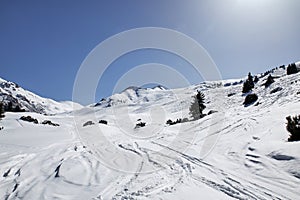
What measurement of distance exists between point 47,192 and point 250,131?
36.1ft

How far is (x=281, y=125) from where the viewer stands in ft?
41.5

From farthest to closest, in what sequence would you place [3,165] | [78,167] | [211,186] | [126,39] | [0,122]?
1. [0,122]
2. [126,39]
3. [3,165]
4. [78,167]
5. [211,186]

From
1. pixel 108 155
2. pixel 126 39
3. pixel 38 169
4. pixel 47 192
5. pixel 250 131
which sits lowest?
pixel 47 192

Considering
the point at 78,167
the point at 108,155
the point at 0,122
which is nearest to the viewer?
the point at 78,167

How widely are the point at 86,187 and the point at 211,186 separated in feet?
11.9

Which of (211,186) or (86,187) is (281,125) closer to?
(211,186)

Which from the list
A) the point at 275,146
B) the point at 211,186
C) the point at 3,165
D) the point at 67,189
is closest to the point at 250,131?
the point at 275,146

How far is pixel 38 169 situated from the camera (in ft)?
30.4

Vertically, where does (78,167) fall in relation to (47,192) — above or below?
above

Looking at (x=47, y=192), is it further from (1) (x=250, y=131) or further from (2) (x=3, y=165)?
(1) (x=250, y=131)

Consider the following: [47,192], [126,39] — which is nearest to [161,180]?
[47,192]

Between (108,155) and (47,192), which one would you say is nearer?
(47,192)

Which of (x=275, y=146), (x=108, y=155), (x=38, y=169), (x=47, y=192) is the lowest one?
(x=47, y=192)

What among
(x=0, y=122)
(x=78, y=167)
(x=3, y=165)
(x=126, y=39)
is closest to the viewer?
(x=78, y=167)
